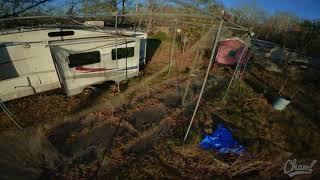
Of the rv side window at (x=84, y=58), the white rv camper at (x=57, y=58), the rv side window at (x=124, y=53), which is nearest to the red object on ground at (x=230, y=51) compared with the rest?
the rv side window at (x=124, y=53)

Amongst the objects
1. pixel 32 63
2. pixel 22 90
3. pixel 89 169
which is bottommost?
pixel 89 169

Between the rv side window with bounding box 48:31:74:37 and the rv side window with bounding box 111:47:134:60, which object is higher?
the rv side window with bounding box 48:31:74:37

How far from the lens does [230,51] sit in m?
16.0

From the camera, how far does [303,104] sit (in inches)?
490

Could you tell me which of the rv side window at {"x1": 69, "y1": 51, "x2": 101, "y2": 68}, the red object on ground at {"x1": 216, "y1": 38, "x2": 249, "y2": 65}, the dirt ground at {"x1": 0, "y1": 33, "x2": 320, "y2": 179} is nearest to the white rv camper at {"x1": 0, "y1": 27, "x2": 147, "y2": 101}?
the rv side window at {"x1": 69, "y1": 51, "x2": 101, "y2": 68}

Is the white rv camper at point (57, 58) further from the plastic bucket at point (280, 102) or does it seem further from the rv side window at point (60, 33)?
the plastic bucket at point (280, 102)

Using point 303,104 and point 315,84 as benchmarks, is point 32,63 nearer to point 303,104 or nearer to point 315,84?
point 303,104

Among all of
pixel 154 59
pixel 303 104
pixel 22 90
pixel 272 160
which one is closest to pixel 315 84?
pixel 303 104

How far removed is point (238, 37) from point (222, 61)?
6.96ft

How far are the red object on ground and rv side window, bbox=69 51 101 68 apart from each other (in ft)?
31.4

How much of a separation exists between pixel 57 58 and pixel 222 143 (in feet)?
24.9

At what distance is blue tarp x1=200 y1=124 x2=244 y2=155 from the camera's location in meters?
7.81

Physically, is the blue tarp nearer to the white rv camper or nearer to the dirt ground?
the dirt ground

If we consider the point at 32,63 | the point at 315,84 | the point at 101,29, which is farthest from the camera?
the point at 315,84
